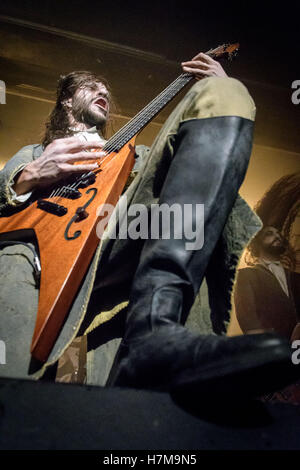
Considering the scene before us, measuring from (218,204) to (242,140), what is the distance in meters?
0.18

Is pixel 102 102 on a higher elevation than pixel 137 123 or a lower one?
higher

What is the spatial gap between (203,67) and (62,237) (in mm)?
1080

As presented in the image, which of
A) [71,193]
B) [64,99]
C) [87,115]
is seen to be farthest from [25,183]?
[64,99]

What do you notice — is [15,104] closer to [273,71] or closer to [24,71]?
[24,71]

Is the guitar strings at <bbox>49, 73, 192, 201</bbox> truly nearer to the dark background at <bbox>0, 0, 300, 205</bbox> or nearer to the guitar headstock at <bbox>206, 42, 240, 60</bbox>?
the guitar headstock at <bbox>206, 42, 240, 60</bbox>

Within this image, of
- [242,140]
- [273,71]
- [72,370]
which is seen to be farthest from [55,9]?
[72,370]

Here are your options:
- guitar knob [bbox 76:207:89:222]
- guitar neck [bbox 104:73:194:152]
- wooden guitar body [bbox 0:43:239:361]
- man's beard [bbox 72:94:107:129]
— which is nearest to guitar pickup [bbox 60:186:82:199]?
wooden guitar body [bbox 0:43:239:361]

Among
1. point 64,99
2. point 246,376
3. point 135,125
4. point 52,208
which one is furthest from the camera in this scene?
point 64,99

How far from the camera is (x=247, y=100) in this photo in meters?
0.72

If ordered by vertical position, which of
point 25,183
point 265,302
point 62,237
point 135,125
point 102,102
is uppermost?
point 102,102

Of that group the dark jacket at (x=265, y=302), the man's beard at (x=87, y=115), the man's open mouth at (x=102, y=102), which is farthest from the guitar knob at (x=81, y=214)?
the dark jacket at (x=265, y=302)

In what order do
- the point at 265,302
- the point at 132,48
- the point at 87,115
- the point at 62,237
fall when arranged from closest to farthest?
the point at 62,237 < the point at 87,115 < the point at 132,48 < the point at 265,302

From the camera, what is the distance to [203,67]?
1302 millimetres

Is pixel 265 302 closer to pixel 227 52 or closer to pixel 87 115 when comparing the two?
pixel 227 52
